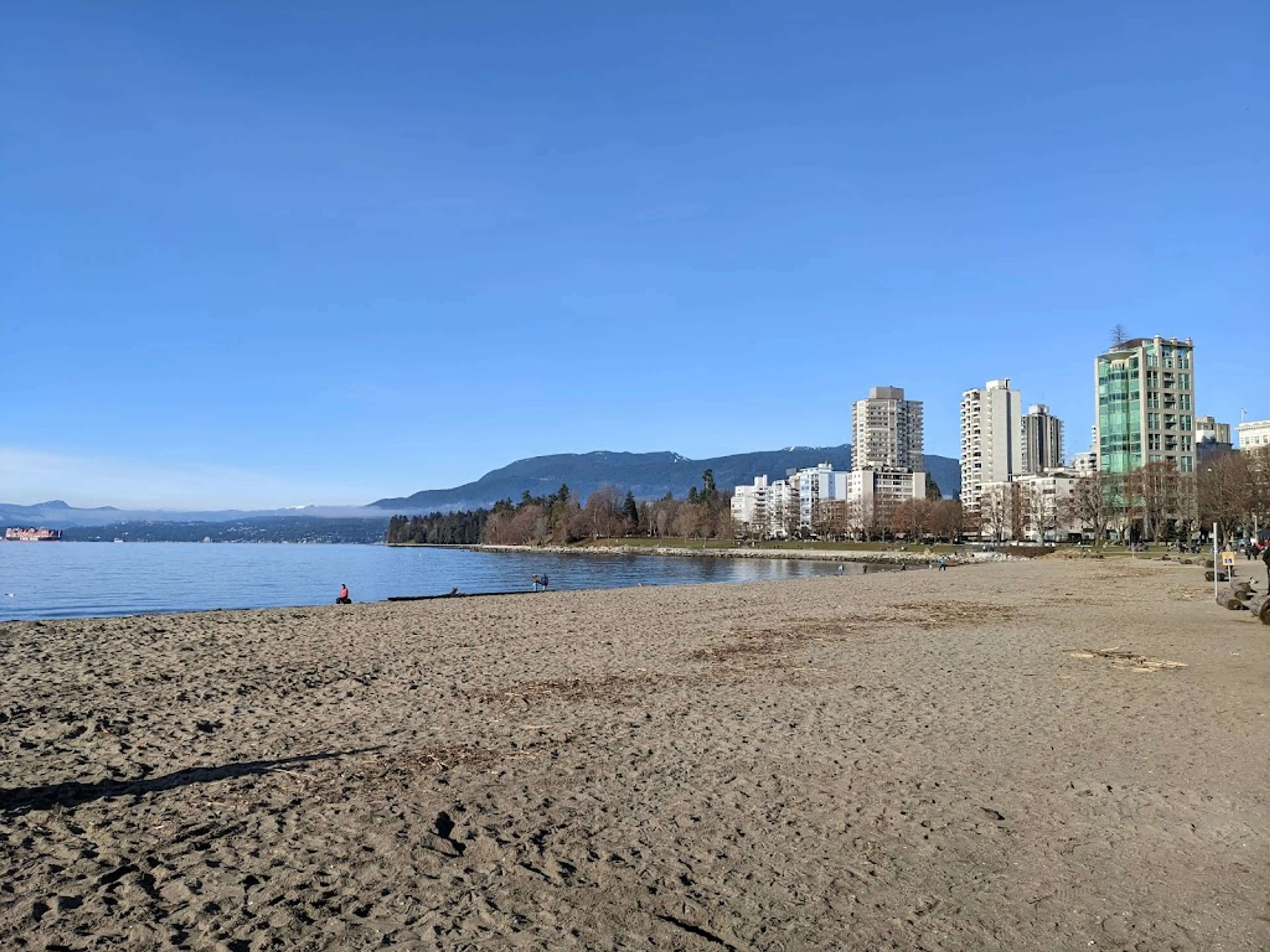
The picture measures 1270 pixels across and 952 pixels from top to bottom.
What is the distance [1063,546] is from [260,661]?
96.1m

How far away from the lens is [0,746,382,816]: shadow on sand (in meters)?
6.40

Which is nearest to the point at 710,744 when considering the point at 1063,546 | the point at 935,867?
the point at 935,867

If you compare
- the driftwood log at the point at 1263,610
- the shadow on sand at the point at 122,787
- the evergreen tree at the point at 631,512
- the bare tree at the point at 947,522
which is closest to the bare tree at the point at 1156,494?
the bare tree at the point at 947,522

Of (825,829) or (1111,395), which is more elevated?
(1111,395)

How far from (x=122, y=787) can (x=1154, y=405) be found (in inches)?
4726

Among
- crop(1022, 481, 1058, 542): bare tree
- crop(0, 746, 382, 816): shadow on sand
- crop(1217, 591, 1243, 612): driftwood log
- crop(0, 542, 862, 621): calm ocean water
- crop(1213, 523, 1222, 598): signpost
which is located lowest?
crop(0, 542, 862, 621): calm ocean water

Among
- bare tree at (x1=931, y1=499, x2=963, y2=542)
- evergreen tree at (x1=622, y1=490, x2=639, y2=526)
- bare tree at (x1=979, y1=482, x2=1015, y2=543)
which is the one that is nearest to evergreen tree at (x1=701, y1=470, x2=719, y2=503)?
evergreen tree at (x1=622, y1=490, x2=639, y2=526)

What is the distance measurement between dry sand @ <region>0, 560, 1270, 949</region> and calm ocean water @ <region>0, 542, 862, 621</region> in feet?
95.4

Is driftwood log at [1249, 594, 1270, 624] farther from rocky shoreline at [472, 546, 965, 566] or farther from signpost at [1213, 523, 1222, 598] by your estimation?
rocky shoreline at [472, 546, 965, 566]

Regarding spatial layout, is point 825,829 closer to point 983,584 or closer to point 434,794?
point 434,794

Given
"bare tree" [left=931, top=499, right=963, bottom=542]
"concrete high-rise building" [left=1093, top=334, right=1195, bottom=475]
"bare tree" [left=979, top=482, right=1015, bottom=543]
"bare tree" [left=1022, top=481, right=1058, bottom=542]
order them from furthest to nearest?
"bare tree" [left=931, top=499, right=963, bottom=542]
"bare tree" [left=979, top=482, right=1015, bottom=543]
"bare tree" [left=1022, top=481, right=1058, bottom=542]
"concrete high-rise building" [left=1093, top=334, right=1195, bottom=475]

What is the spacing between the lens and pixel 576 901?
4773 mm

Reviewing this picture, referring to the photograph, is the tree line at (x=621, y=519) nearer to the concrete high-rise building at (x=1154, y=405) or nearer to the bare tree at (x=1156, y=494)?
the concrete high-rise building at (x=1154, y=405)

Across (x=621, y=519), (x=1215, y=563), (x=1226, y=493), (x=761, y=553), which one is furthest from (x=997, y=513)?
(x=1215, y=563)
